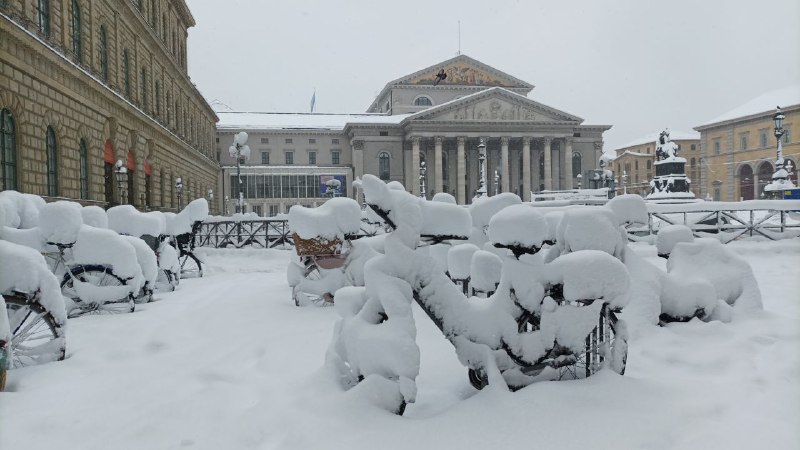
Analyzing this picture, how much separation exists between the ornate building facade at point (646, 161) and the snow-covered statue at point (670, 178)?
2219 inches

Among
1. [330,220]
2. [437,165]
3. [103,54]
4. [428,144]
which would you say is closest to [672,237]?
[330,220]

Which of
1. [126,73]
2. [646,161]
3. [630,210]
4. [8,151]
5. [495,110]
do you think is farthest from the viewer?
[646,161]

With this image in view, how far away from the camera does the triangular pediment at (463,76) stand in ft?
188

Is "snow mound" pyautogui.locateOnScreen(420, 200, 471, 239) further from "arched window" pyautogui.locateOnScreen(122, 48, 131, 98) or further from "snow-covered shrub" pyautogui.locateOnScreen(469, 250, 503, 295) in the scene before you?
"arched window" pyautogui.locateOnScreen(122, 48, 131, 98)

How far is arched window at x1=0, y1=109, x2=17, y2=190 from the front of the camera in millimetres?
12914

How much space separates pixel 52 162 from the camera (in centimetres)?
→ 1584

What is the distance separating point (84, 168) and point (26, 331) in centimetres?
1633

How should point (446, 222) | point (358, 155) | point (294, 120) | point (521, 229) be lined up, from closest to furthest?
point (521, 229)
point (446, 222)
point (358, 155)
point (294, 120)

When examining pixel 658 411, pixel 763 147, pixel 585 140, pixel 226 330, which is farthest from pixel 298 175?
pixel 658 411

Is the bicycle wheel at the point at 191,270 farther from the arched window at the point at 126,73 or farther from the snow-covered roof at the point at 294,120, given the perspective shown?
the snow-covered roof at the point at 294,120

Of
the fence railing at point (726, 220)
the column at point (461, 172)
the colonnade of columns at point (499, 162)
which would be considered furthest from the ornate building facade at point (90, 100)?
the column at point (461, 172)

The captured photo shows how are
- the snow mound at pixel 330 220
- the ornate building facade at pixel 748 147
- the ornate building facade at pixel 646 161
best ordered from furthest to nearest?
the ornate building facade at pixel 646 161 < the ornate building facade at pixel 748 147 < the snow mound at pixel 330 220

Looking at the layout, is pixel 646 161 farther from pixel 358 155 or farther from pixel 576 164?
pixel 358 155

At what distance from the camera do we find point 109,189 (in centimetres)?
2117
